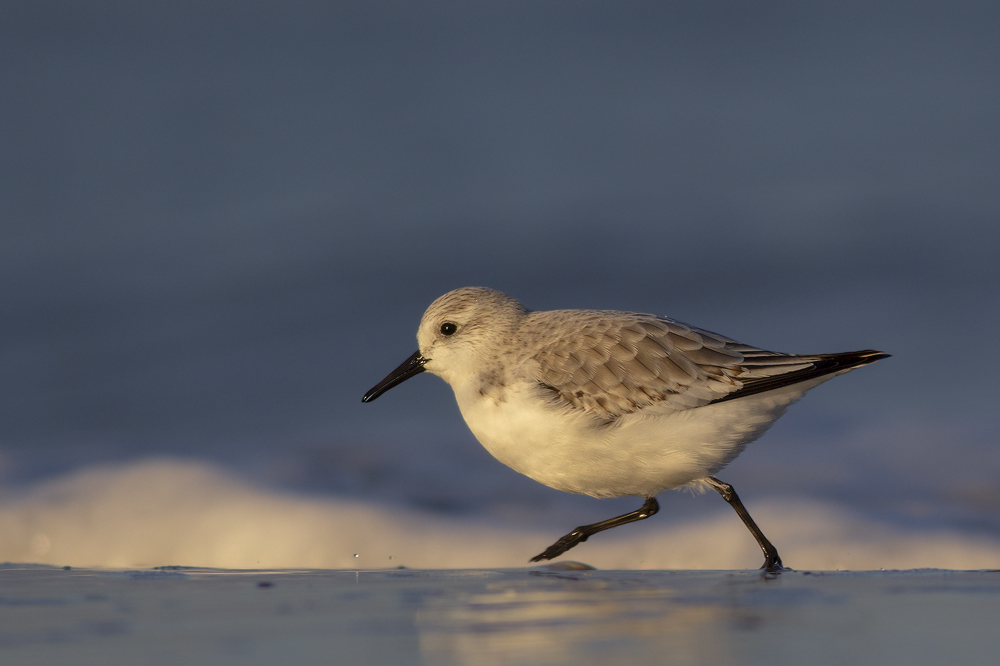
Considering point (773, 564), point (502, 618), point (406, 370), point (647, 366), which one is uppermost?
point (406, 370)

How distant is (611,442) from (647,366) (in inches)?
Result: 19.3

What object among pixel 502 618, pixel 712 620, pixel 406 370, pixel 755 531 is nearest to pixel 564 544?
pixel 755 531

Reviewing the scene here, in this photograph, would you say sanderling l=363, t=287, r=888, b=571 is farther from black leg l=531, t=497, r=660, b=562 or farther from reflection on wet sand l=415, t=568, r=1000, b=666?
reflection on wet sand l=415, t=568, r=1000, b=666

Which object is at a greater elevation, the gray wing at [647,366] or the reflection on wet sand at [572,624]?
the gray wing at [647,366]

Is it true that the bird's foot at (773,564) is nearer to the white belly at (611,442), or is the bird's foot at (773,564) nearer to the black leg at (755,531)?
the black leg at (755,531)

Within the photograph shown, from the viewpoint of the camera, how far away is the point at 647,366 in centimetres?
485

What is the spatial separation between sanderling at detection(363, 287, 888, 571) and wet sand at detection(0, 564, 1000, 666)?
1.91 ft

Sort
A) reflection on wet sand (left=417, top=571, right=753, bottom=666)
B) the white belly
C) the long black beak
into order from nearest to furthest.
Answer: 1. reflection on wet sand (left=417, top=571, right=753, bottom=666)
2. the white belly
3. the long black beak

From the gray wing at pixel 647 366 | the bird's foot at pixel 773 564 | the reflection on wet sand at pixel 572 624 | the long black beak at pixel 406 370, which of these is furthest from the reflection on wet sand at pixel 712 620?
the long black beak at pixel 406 370

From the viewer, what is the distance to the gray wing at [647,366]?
4.75 metres

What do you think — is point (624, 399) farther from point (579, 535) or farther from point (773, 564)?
point (773, 564)

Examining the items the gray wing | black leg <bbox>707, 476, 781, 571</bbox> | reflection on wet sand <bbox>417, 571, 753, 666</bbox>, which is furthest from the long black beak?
reflection on wet sand <bbox>417, 571, 753, 666</bbox>

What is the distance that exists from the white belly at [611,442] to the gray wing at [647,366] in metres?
0.08

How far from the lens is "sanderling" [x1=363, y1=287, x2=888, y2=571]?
4.59 meters
